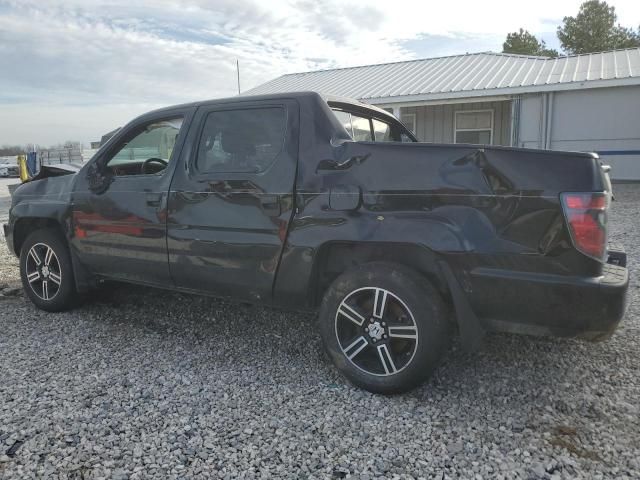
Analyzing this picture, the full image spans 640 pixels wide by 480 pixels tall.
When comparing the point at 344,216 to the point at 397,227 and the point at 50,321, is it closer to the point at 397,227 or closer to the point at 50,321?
the point at 397,227

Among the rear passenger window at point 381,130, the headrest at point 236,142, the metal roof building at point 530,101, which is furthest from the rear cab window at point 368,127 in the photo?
the metal roof building at point 530,101

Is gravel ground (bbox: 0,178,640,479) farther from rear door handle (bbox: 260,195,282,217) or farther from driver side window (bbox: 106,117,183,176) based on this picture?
driver side window (bbox: 106,117,183,176)

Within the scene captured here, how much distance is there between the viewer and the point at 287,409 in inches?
113

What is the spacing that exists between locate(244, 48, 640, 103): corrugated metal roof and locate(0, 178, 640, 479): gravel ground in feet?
33.3

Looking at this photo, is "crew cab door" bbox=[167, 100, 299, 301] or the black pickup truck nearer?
the black pickup truck

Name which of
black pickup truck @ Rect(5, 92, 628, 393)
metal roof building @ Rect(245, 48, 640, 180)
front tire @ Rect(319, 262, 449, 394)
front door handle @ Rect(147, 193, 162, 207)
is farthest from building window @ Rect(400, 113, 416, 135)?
front tire @ Rect(319, 262, 449, 394)

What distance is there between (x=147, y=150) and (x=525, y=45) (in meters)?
35.3

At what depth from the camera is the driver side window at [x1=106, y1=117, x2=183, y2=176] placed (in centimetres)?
396

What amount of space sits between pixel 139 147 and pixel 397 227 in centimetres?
252

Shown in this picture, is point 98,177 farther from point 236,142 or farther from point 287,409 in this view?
point 287,409

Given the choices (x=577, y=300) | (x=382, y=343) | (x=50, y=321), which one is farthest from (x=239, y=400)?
(x=50, y=321)

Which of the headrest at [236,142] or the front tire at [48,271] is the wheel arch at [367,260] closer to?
the headrest at [236,142]

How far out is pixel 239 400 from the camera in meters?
2.98

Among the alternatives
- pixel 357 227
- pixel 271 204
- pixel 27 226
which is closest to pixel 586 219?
pixel 357 227
